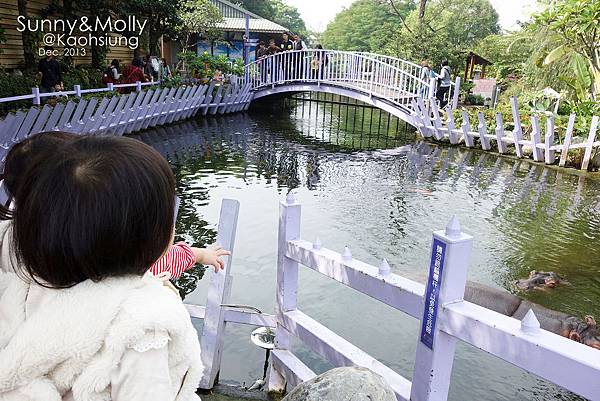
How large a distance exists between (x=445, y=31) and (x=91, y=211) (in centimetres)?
3436

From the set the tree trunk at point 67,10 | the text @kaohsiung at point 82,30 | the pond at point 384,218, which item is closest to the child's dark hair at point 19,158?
the pond at point 384,218

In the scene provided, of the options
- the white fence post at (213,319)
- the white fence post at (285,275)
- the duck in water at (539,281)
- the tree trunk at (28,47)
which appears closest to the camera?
the white fence post at (285,275)

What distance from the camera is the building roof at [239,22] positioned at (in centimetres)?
2622

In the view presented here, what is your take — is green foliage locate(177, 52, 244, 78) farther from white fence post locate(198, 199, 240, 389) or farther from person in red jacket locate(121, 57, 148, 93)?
white fence post locate(198, 199, 240, 389)

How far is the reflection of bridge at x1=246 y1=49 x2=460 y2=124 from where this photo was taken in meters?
14.2

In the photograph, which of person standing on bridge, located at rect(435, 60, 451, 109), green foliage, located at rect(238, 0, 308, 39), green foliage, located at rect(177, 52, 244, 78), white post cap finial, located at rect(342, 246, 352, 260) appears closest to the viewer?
white post cap finial, located at rect(342, 246, 352, 260)

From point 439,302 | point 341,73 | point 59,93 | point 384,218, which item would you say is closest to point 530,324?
point 439,302


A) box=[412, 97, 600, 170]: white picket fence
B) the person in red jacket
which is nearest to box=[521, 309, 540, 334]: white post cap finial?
box=[412, 97, 600, 170]: white picket fence

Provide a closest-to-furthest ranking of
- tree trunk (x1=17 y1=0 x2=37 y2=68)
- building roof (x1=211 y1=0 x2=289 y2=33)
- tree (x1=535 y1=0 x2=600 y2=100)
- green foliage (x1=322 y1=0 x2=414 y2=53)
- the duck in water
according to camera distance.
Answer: the duck in water → tree (x1=535 y1=0 x2=600 y2=100) → tree trunk (x1=17 y1=0 x2=37 y2=68) → building roof (x1=211 y1=0 x2=289 y2=33) → green foliage (x1=322 y1=0 x2=414 y2=53)

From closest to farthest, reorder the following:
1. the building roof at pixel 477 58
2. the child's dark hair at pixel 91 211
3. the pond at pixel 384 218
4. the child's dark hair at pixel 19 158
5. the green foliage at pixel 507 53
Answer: the child's dark hair at pixel 91 211 < the child's dark hair at pixel 19 158 < the pond at pixel 384 218 < the green foliage at pixel 507 53 < the building roof at pixel 477 58

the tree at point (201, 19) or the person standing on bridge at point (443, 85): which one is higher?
the tree at point (201, 19)

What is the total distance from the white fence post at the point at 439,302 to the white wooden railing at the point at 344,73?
12.2 meters

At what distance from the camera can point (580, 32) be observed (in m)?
11.4

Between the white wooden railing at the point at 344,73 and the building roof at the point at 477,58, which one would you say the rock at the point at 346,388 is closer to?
the white wooden railing at the point at 344,73
